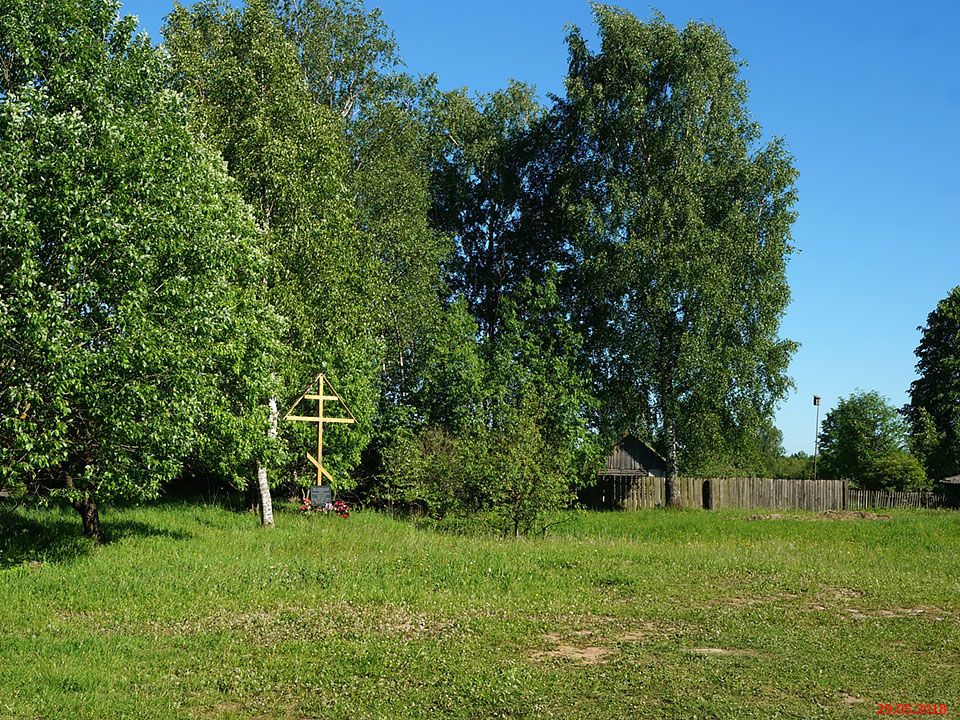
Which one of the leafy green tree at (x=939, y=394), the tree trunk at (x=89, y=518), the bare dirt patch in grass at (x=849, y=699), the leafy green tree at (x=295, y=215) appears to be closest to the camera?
the bare dirt patch in grass at (x=849, y=699)

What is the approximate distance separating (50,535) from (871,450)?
57090 millimetres

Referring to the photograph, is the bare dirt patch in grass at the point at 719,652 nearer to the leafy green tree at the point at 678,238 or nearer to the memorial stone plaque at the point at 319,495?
the memorial stone plaque at the point at 319,495

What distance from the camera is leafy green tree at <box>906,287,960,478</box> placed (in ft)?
197

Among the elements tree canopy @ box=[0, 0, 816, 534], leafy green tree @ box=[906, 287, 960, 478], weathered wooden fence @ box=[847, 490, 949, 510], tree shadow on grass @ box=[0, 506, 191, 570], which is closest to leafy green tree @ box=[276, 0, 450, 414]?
tree canopy @ box=[0, 0, 816, 534]

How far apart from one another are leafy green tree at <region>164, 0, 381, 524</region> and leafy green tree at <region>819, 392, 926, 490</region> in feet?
127

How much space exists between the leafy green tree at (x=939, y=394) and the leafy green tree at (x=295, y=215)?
4471 centimetres

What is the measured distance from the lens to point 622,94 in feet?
136

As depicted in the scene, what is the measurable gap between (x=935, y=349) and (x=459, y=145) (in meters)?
39.9

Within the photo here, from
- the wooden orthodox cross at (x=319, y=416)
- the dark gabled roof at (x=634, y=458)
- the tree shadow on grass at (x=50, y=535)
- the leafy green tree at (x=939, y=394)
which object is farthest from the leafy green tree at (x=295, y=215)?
the leafy green tree at (x=939, y=394)

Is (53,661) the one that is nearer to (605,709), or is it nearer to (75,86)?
(605,709)

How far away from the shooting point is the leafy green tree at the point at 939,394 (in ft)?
197

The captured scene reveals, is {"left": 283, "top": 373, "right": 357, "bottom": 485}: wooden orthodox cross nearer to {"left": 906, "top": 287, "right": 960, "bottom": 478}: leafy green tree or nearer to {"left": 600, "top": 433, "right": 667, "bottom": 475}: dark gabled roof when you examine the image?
{"left": 600, "top": 433, "right": 667, "bottom": 475}: dark gabled roof

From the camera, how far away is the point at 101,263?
17047mm

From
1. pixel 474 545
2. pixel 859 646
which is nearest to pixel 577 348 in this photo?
pixel 474 545
